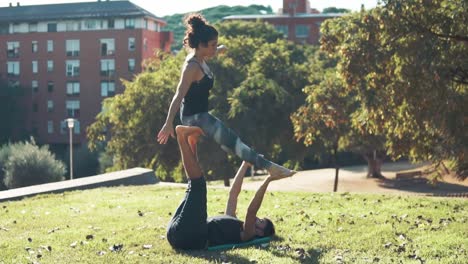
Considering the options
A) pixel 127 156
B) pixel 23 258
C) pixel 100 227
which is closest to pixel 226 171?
pixel 127 156

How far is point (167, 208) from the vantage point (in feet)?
38.3

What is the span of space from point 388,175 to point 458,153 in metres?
34.9

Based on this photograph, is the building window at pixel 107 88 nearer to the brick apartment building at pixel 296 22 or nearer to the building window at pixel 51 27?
the building window at pixel 51 27

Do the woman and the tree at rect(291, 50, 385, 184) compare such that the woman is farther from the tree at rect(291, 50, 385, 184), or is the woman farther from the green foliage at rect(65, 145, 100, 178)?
the green foliage at rect(65, 145, 100, 178)

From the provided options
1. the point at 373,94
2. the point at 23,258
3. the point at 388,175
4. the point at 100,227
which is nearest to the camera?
the point at 23,258

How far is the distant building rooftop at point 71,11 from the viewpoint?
243ft

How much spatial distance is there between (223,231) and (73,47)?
229 ft

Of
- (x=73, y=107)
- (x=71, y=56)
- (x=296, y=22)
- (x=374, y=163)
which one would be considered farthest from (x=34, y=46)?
(x=374, y=163)

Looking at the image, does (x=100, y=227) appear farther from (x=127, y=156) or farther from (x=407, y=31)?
(x=127, y=156)

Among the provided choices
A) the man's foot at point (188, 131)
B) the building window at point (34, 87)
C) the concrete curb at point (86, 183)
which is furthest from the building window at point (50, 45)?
the man's foot at point (188, 131)

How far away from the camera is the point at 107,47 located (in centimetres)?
7425

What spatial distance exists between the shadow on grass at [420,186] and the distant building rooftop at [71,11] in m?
39.1

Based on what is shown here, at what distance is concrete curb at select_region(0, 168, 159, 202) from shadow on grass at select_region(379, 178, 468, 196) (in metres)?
22.3

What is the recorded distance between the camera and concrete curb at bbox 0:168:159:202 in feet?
47.3
